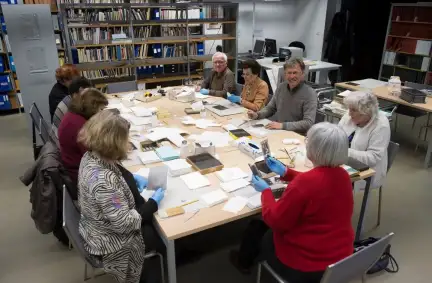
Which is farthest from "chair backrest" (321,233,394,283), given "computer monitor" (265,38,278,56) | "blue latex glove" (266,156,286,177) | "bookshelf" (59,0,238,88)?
"computer monitor" (265,38,278,56)

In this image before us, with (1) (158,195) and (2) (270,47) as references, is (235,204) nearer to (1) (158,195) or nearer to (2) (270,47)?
(1) (158,195)

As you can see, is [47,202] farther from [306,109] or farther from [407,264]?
[407,264]

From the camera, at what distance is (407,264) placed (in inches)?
95.7

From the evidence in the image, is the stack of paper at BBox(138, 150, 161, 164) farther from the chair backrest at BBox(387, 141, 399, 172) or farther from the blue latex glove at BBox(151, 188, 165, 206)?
the chair backrest at BBox(387, 141, 399, 172)

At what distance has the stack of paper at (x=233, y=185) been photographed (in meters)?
1.96

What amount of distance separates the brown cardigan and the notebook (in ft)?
4.39

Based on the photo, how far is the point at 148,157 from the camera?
7.84 feet

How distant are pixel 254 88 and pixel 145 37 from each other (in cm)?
306

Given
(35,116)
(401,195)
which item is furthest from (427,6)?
(35,116)

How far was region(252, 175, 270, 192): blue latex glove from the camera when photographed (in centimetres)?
186

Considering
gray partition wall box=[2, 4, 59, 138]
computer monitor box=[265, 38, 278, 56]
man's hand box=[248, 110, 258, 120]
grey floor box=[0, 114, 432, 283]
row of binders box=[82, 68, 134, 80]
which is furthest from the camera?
computer monitor box=[265, 38, 278, 56]

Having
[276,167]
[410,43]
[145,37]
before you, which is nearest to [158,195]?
[276,167]

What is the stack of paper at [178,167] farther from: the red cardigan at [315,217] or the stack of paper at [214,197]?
the red cardigan at [315,217]

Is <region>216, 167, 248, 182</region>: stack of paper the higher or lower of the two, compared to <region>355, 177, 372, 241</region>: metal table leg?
higher
